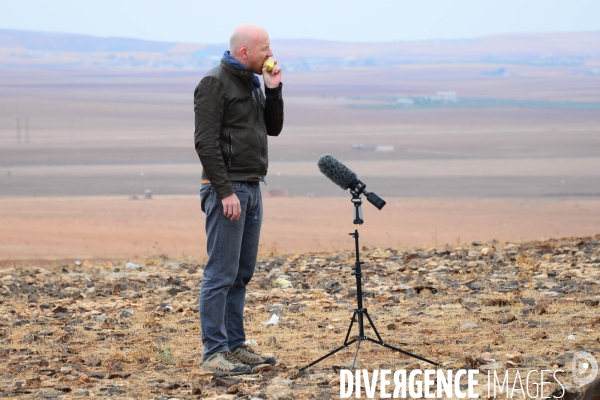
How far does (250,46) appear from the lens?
5457 mm

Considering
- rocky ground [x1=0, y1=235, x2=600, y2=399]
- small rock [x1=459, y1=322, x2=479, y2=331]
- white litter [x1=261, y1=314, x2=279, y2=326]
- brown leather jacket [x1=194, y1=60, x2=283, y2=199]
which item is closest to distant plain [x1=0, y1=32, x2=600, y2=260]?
rocky ground [x1=0, y1=235, x2=600, y2=399]

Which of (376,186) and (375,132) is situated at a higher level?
(375,132)

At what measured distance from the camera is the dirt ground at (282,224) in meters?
21.0

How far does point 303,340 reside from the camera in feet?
21.9

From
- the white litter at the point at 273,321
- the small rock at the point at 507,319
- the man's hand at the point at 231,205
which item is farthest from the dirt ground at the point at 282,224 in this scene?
the man's hand at the point at 231,205

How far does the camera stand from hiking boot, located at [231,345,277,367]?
5.84m

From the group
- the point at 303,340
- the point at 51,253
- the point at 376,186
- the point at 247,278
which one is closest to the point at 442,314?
the point at 303,340

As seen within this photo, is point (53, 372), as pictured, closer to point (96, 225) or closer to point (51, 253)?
point (51, 253)

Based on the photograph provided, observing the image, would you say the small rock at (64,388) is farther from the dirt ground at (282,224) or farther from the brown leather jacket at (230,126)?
the dirt ground at (282,224)

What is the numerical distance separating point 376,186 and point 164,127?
36.9m

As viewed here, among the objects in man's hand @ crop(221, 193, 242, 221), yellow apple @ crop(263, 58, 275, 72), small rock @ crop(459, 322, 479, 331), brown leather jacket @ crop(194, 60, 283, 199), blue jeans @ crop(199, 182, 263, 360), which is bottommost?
small rock @ crop(459, 322, 479, 331)

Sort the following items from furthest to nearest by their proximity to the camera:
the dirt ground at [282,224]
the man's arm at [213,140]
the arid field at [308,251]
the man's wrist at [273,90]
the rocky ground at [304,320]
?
1. the dirt ground at [282,224]
2. the arid field at [308,251]
3. the man's wrist at [273,90]
4. the rocky ground at [304,320]
5. the man's arm at [213,140]

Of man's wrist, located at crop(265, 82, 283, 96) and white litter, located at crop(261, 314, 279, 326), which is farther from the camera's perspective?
white litter, located at crop(261, 314, 279, 326)

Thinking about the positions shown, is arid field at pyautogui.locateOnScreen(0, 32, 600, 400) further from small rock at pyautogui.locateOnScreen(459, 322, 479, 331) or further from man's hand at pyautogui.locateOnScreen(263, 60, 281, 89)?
man's hand at pyautogui.locateOnScreen(263, 60, 281, 89)
